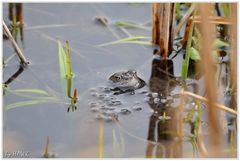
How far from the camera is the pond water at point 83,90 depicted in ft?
7.64

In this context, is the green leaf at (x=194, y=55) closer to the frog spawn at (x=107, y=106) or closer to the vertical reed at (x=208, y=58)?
the frog spawn at (x=107, y=106)

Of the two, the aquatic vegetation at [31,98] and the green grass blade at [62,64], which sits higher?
the green grass blade at [62,64]

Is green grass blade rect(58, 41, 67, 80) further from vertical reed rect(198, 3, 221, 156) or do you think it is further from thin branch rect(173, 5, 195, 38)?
vertical reed rect(198, 3, 221, 156)

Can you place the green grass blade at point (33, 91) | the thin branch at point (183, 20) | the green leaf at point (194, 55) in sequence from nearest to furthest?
the green grass blade at point (33, 91) → the green leaf at point (194, 55) → the thin branch at point (183, 20)

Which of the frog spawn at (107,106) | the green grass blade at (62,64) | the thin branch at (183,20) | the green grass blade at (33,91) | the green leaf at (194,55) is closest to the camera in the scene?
the frog spawn at (107,106)

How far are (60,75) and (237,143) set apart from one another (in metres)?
1.05

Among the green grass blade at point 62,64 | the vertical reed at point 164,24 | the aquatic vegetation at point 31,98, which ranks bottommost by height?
the aquatic vegetation at point 31,98

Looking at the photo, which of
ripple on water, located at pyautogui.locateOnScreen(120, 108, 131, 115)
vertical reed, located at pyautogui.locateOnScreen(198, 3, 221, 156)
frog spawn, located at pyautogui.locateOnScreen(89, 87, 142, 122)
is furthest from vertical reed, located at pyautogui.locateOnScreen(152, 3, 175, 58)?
vertical reed, located at pyautogui.locateOnScreen(198, 3, 221, 156)

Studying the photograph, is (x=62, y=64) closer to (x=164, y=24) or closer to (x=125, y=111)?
(x=125, y=111)

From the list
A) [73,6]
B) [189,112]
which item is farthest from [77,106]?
[73,6]

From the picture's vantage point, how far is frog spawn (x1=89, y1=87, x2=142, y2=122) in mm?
2508

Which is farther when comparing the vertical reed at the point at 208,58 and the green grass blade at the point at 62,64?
the green grass blade at the point at 62,64

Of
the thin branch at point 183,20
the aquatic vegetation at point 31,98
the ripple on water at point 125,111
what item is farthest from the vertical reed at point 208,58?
the thin branch at point 183,20

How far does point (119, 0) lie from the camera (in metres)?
3.47
